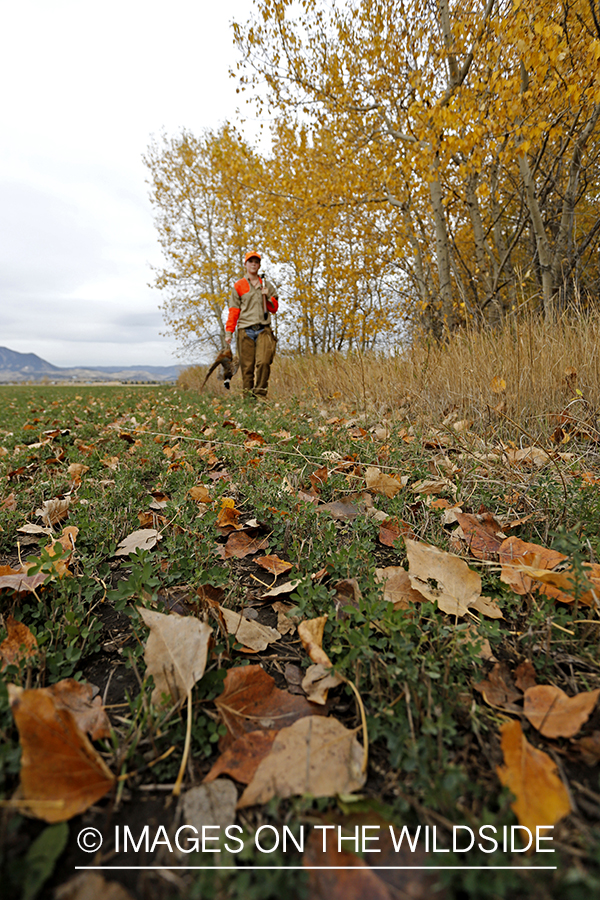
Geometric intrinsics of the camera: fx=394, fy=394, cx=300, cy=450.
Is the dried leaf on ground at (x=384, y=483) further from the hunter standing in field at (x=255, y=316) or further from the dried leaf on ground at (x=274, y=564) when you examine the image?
the hunter standing in field at (x=255, y=316)

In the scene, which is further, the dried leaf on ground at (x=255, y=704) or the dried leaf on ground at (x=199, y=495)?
the dried leaf on ground at (x=199, y=495)

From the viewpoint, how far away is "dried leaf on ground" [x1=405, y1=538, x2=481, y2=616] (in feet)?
3.33

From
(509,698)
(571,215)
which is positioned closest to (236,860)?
(509,698)

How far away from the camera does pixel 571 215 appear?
5.79 meters

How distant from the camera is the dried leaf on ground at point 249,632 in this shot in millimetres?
979

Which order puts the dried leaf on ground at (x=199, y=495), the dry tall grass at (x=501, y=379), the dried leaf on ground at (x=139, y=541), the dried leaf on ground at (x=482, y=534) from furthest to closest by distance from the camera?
the dry tall grass at (x=501, y=379)
the dried leaf on ground at (x=199, y=495)
the dried leaf on ground at (x=139, y=541)
the dried leaf on ground at (x=482, y=534)

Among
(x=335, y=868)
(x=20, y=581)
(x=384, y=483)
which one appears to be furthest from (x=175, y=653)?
(x=384, y=483)

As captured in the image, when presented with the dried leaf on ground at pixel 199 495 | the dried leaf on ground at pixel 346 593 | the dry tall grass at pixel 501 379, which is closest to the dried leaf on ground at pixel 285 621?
the dried leaf on ground at pixel 346 593

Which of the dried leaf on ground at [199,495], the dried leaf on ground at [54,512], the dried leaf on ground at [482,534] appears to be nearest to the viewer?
the dried leaf on ground at [482,534]

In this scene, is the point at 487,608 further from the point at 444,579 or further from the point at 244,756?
the point at 244,756

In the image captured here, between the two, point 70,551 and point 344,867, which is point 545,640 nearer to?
point 344,867

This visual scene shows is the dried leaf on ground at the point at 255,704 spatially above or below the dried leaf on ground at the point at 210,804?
above

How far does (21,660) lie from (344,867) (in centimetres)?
73

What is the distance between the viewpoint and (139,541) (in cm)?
147
